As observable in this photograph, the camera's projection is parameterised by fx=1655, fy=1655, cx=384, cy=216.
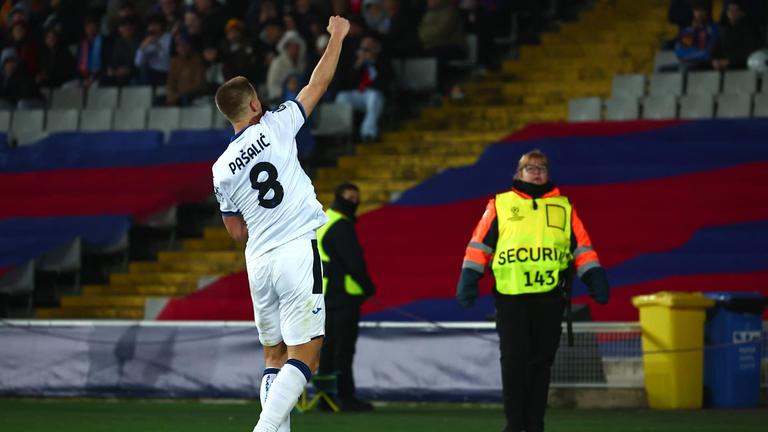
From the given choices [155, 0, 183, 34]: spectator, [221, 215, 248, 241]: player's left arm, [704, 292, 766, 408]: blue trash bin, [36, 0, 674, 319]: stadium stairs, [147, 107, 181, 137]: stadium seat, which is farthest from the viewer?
[155, 0, 183, 34]: spectator

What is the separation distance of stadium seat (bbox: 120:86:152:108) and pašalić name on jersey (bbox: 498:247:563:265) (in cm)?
1494

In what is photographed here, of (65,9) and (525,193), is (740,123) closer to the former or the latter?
(525,193)

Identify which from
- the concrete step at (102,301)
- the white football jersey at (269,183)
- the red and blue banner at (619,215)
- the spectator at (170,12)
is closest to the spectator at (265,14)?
the spectator at (170,12)

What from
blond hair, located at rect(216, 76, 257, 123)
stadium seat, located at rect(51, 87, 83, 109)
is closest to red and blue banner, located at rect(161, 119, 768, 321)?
stadium seat, located at rect(51, 87, 83, 109)

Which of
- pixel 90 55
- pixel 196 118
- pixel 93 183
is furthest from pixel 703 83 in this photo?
pixel 90 55

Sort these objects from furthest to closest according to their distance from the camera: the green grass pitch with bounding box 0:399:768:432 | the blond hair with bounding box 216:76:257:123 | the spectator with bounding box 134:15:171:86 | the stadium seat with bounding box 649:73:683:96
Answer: the spectator with bounding box 134:15:171:86
the stadium seat with bounding box 649:73:683:96
the green grass pitch with bounding box 0:399:768:432
the blond hair with bounding box 216:76:257:123

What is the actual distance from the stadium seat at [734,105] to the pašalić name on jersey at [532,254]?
34.1 feet

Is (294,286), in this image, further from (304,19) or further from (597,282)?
(304,19)

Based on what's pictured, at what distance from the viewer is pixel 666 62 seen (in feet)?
72.2

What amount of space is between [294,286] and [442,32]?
48.5 feet

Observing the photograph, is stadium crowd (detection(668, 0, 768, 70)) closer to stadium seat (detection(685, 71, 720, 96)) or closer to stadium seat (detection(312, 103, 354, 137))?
stadium seat (detection(685, 71, 720, 96))

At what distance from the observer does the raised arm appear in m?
9.29

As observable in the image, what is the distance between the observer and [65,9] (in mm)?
27234

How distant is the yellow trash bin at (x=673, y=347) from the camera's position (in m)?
14.8
